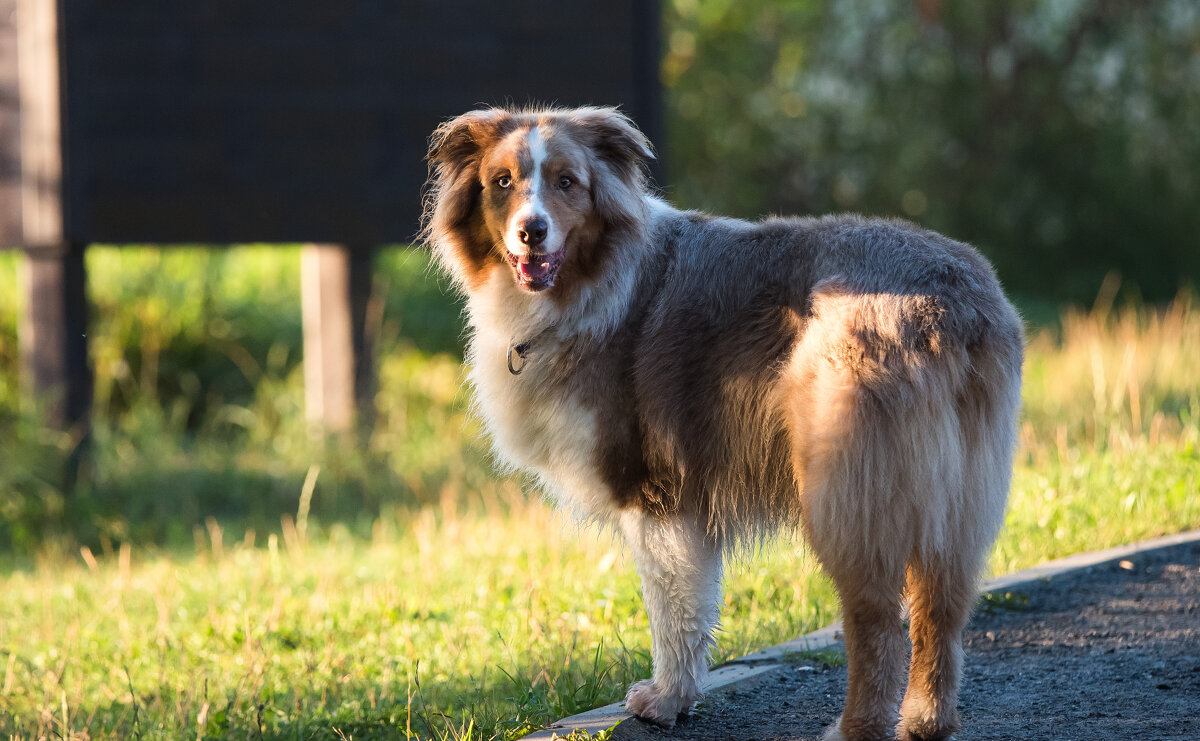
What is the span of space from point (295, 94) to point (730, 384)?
7916 millimetres

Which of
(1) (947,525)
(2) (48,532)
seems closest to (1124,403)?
(1) (947,525)

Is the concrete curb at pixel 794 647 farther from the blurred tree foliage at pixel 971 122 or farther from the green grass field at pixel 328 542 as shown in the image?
the blurred tree foliage at pixel 971 122

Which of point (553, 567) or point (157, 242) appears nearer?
point (553, 567)

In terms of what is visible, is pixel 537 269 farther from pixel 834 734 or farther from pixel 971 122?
pixel 971 122

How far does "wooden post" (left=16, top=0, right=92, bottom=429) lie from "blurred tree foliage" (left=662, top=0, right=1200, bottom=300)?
10.8 metres

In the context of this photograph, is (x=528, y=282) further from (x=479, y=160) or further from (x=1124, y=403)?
(x=1124, y=403)

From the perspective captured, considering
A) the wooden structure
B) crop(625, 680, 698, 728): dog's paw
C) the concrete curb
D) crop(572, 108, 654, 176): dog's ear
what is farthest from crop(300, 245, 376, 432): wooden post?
crop(625, 680, 698, 728): dog's paw

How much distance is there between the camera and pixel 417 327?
16.8m

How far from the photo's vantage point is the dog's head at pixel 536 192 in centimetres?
389

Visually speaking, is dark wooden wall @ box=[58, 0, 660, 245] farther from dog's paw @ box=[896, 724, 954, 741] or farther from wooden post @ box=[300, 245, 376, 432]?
dog's paw @ box=[896, 724, 954, 741]

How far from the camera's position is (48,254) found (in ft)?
33.2

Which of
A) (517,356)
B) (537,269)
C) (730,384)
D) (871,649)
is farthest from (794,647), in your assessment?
(537,269)

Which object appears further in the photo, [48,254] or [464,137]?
[48,254]

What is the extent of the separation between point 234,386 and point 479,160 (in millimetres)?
10769
